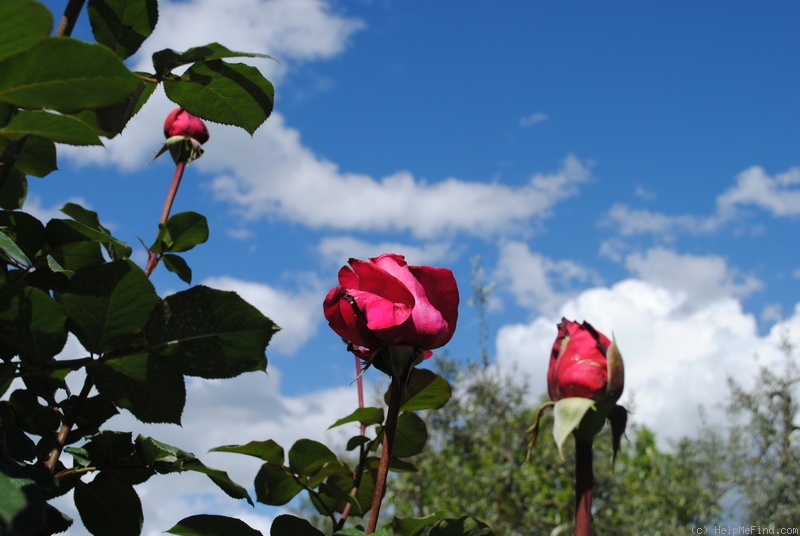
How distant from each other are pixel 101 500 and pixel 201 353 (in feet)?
0.64

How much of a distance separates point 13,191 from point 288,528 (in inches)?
16.3

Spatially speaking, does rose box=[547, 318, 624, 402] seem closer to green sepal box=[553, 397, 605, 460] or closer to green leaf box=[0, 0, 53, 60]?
green sepal box=[553, 397, 605, 460]

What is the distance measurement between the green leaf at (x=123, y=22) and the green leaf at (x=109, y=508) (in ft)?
1.13

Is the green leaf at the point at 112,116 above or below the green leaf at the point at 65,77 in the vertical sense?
above

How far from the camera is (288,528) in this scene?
0.69 m

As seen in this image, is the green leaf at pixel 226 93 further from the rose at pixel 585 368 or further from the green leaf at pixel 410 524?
the rose at pixel 585 368

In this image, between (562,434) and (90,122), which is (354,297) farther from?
(562,434)

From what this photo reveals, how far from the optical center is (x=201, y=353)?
0.54 meters

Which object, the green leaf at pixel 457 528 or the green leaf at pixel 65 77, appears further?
the green leaf at pixel 457 528

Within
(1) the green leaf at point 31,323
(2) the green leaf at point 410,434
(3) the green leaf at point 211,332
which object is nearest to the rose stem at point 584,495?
(2) the green leaf at point 410,434

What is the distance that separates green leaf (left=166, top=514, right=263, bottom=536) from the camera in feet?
2.14

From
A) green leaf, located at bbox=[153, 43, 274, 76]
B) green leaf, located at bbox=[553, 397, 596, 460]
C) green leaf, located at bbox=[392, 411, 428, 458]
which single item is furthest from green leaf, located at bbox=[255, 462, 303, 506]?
green leaf, located at bbox=[153, 43, 274, 76]

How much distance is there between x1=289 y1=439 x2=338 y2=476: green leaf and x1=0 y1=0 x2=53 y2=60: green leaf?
494 mm

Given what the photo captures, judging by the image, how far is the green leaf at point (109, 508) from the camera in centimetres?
63
